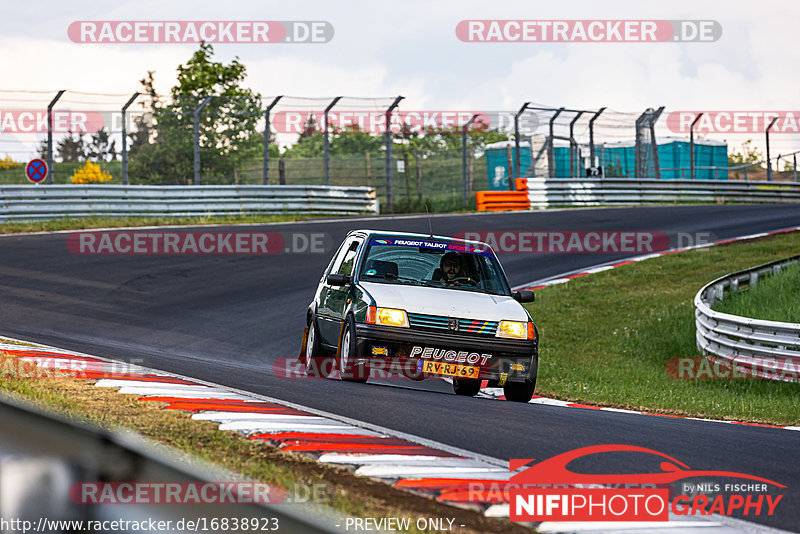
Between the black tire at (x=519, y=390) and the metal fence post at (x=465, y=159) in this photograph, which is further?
the metal fence post at (x=465, y=159)

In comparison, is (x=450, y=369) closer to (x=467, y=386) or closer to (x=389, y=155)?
(x=467, y=386)

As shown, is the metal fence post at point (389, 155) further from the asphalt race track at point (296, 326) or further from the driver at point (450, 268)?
the driver at point (450, 268)

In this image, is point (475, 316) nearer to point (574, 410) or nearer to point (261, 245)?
point (574, 410)

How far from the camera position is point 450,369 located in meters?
8.19

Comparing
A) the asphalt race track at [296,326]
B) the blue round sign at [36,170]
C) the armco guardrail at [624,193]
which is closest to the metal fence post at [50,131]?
the blue round sign at [36,170]

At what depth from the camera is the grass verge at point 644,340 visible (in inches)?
386

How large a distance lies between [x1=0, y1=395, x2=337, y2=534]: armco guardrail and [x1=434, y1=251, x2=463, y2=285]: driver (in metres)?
6.46

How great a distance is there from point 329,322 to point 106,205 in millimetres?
15173

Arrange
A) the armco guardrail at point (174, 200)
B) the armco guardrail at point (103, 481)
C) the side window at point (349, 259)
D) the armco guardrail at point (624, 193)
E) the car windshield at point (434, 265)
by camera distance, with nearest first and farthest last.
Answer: the armco guardrail at point (103, 481), the car windshield at point (434, 265), the side window at point (349, 259), the armco guardrail at point (174, 200), the armco guardrail at point (624, 193)

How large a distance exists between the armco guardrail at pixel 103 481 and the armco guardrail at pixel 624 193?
28199mm

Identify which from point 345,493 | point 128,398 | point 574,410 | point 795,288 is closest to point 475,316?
point 574,410

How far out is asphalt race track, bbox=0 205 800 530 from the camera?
5875mm

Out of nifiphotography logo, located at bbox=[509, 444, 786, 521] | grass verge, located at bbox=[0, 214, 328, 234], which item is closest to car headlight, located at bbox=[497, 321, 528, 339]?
nifiphotography logo, located at bbox=[509, 444, 786, 521]
